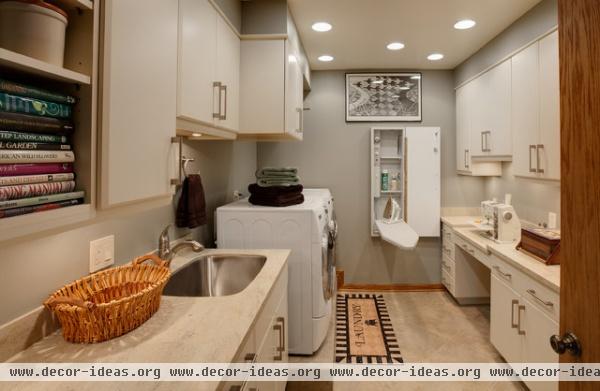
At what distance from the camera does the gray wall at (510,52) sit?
242 cm

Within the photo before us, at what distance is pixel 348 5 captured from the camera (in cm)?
252

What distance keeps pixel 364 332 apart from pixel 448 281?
53.0 inches

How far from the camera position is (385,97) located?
4086 mm

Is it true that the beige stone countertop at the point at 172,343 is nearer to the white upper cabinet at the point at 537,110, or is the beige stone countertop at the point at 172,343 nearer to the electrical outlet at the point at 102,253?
the electrical outlet at the point at 102,253

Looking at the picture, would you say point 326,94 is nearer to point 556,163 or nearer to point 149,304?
point 556,163

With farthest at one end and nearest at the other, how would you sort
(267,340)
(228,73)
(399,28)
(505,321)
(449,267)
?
(449,267) → (399,28) → (505,321) → (228,73) → (267,340)

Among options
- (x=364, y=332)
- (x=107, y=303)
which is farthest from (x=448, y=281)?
(x=107, y=303)

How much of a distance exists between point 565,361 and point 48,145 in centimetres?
147

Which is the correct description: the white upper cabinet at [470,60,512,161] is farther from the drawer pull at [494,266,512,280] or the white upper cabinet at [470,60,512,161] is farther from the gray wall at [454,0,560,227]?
the drawer pull at [494,266,512,280]

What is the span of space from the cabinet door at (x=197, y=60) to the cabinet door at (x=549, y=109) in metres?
2.16

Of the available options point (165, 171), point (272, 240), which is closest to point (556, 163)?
point (272, 240)

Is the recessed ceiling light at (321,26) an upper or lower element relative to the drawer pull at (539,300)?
upper

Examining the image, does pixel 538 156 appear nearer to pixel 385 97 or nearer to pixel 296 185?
pixel 296 185

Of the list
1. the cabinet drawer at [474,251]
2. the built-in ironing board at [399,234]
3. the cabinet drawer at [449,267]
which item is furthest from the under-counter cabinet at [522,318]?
the cabinet drawer at [449,267]
